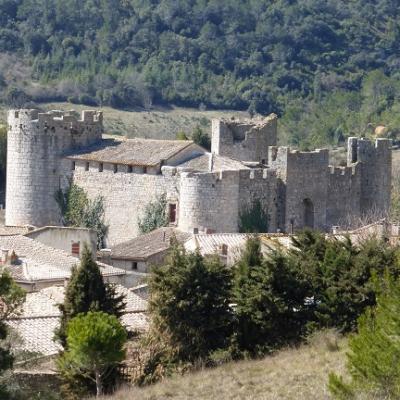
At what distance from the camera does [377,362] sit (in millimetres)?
26641

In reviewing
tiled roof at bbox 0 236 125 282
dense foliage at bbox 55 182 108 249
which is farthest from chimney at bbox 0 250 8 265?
dense foliage at bbox 55 182 108 249

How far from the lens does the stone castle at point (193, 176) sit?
160 feet

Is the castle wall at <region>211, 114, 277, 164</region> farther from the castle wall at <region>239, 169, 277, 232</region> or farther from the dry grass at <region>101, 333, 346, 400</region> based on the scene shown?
the dry grass at <region>101, 333, 346, 400</region>

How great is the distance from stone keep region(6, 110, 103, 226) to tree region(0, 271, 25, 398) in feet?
63.2

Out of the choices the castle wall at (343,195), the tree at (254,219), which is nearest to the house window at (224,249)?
the tree at (254,219)

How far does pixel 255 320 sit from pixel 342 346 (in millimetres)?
2185

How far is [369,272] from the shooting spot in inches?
1368

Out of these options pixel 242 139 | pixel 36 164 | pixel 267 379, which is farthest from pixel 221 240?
pixel 267 379

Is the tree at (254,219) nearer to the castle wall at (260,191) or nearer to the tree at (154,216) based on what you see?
the castle wall at (260,191)

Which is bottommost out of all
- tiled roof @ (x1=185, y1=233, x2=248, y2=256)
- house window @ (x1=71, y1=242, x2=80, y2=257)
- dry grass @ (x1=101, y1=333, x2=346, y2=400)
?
dry grass @ (x1=101, y1=333, x2=346, y2=400)

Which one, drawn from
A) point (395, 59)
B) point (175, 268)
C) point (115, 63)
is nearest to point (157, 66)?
point (115, 63)

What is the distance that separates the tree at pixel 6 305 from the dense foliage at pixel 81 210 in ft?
58.5

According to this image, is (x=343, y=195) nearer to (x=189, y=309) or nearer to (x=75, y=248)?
(x=75, y=248)

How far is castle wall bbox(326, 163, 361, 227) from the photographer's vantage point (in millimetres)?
52688
